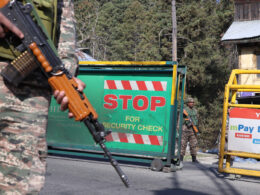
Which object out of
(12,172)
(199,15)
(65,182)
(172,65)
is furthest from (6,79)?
(199,15)

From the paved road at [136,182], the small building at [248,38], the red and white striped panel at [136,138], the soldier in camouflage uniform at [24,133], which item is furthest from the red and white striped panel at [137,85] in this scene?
the small building at [248,38]

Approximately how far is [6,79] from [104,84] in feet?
19.6

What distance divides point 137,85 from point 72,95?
A: 18.4 ft

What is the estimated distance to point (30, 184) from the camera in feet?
7.73

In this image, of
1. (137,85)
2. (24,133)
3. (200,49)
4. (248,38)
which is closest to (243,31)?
(248,38)

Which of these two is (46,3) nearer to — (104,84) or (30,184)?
(30,184)

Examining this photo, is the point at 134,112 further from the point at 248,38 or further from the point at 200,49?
the point at 200,49

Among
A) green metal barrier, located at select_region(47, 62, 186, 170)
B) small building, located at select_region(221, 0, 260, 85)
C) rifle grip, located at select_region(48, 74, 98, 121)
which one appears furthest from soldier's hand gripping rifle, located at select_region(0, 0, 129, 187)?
small building, located at select_region(221, 0, 260, 85)

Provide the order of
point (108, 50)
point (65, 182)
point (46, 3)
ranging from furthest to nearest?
1. point (108, 50)
2. point (65, 182)
3. point (46, 3)

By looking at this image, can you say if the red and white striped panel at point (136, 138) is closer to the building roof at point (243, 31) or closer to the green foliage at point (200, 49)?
the building roof at point (243, 31)

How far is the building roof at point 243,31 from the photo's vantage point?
2364 cm

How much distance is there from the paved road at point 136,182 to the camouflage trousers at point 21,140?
275 cm

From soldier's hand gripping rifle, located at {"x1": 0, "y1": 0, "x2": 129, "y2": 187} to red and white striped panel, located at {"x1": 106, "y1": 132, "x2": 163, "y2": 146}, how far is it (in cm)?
541

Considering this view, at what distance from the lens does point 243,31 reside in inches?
982
